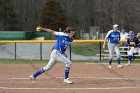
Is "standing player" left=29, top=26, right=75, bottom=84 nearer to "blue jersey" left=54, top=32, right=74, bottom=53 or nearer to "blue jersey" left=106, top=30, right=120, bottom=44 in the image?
"blue jersey" left=54, top=32, right=74, bottom=53

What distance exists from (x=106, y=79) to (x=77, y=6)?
58915 mm

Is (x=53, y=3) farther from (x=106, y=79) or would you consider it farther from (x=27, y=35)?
(x=106, y=79)

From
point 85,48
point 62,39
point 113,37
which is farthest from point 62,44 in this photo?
point 85,48

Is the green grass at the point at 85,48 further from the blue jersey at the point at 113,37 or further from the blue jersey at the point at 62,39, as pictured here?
the blue jersey at the point at 62,39

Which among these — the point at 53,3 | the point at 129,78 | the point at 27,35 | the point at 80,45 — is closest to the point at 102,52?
the point at 80,45

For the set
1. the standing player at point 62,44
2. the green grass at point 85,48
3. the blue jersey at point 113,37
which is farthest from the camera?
the green grass at point 85,48

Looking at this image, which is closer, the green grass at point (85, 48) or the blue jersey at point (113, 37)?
the blue jersey at point (113, 37)

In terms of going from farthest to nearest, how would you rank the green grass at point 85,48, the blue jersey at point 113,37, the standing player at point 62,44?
the green grass at point 85,48, the blue jersey at point 113,37, the standing player at point 62,44

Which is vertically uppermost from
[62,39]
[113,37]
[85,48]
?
[62,39]

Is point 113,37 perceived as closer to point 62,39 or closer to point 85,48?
point 62,39

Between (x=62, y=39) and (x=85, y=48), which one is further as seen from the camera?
(x=85, y=48)

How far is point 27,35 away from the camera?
54656 mm

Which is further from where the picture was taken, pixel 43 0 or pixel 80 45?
pixel 43 0

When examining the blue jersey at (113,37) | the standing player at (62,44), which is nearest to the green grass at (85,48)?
the blue jersey at (113,37)
